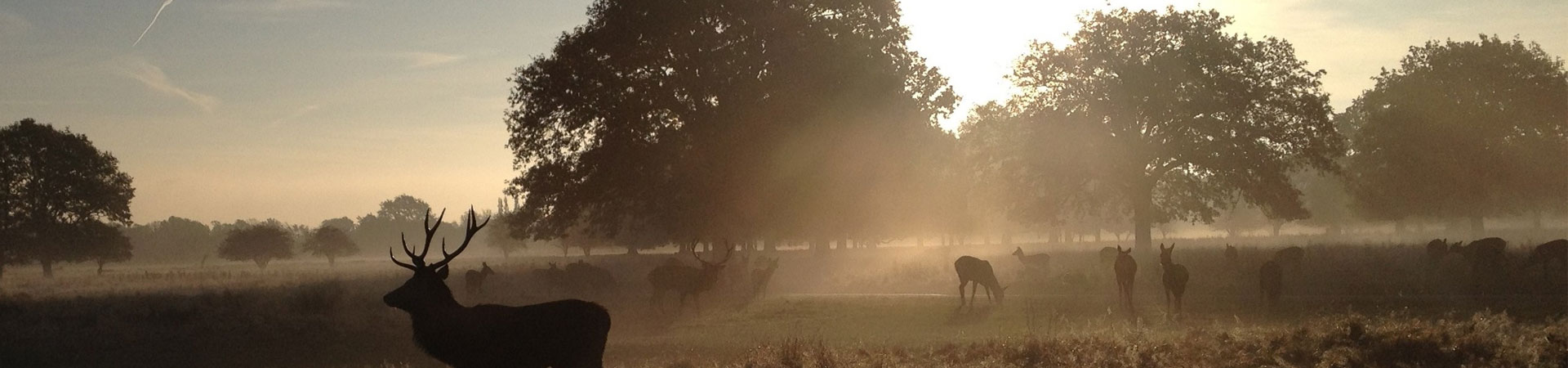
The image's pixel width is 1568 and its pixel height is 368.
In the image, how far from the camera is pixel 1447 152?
45031mm

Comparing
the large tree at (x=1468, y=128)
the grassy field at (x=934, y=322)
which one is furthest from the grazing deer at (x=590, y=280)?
the large tree at (x=1468, y=128)

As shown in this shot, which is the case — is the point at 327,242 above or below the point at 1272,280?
above

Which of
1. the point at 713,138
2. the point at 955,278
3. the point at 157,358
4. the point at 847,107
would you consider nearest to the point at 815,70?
the point at 847,107

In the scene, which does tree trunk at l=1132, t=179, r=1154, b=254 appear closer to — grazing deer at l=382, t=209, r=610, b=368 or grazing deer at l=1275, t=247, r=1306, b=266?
grazing deer at l=1275, t=247, r=1306, b=266

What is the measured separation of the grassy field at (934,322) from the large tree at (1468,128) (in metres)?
11.6

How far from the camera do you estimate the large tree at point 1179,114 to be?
3656 cm

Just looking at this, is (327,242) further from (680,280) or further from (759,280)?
(680,280)

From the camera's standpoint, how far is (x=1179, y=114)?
36.5 metres

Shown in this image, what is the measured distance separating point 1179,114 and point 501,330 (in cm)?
3071

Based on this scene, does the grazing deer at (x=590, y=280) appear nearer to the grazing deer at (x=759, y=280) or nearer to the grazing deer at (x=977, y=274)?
the grazing deer at (x=759, y=280)

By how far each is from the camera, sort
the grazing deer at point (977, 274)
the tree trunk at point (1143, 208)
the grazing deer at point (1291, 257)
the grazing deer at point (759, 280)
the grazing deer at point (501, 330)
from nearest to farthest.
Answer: the grazing deer at point (501, 330), the grazing deer at point (977, 274), the grazing deer at point (1291, 257), the grazing deer at point (759, 280), the tree trunk at point (1143, 208)

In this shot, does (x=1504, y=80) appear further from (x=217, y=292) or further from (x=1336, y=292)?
(x=217, y=292)

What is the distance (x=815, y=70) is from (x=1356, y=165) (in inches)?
1260

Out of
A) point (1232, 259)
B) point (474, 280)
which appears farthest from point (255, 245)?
point (1232, 259)
